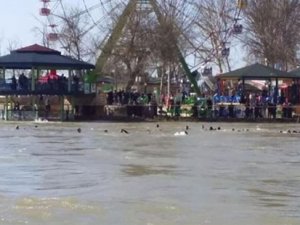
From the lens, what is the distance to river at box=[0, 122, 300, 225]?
52.2 feet

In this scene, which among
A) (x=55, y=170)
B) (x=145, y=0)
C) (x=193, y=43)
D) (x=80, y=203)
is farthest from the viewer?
(x=193, y=43)

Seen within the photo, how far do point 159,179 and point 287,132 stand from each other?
1917cm

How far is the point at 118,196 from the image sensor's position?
1823 cm

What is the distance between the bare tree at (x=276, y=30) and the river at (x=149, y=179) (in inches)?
1399

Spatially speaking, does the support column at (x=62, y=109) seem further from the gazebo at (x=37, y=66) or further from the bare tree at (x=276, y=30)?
the bare tree at (x=276, y=30)

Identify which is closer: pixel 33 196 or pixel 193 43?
pixel 33 196

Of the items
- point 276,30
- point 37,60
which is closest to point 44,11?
point 276,30

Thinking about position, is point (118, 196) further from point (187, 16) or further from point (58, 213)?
point (187, 16)

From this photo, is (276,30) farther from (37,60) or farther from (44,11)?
(37,60)

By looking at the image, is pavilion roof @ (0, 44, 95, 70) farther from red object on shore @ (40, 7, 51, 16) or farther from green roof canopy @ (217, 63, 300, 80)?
red object on shore @ (40, 7, 51, 16)

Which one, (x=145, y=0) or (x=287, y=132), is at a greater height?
(x=145, y=0)

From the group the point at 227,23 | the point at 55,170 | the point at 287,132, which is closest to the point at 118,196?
the point at 55,170

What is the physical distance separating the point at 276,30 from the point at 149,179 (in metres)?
54.2

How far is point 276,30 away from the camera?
7394 centimetres
